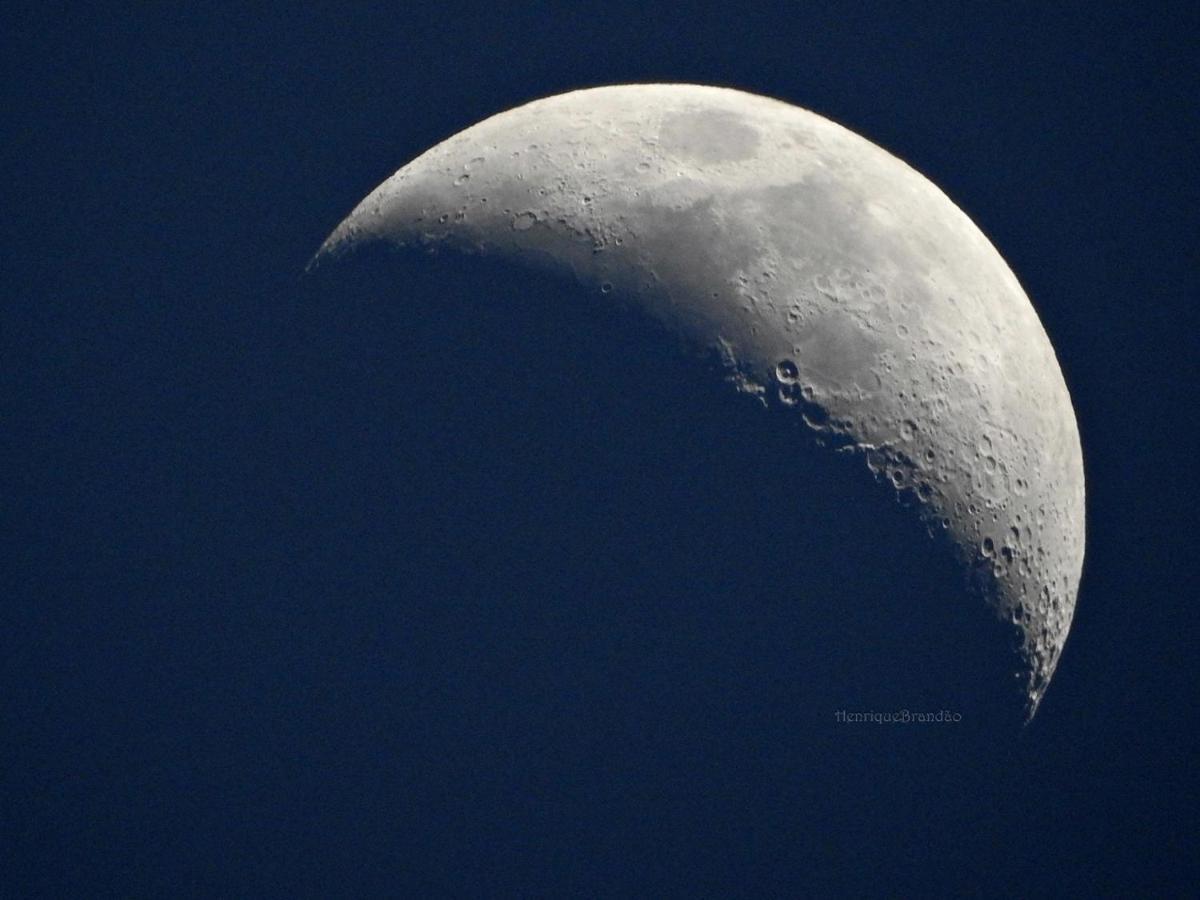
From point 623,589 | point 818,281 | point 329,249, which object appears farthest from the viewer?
point 329,249

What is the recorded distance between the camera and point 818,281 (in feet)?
17.6

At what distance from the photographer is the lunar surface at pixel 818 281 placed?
5.27m

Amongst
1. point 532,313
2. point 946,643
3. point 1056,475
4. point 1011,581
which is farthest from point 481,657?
point 1056,475

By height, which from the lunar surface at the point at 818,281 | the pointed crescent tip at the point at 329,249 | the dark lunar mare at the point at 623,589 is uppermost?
the lunar surface at the point at 818,281

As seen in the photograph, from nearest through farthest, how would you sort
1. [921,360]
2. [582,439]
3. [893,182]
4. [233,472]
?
[582,439]
[921,360]
[233,472]
[893,182]

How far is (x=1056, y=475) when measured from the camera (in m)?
6.00

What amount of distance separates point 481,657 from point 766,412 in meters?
1.38

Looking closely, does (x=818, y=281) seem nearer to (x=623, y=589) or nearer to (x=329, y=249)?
(x=623, y=589)

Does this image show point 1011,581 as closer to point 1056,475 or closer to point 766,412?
point 1056,475

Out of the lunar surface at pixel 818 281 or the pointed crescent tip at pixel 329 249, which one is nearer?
the lunar surface at pixel 818 281

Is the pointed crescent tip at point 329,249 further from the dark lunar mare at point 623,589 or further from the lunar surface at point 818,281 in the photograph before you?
the dark lunar mare at point 623,589

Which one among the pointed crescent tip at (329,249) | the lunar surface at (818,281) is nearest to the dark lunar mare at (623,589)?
the lunar surface at (818,281)

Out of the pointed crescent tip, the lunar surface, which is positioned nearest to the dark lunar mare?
the lunar surface

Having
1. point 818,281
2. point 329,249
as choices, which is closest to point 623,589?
point 818,281
